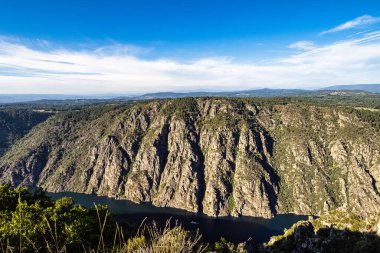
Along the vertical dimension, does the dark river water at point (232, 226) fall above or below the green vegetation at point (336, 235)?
below

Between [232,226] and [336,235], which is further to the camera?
[232,226]

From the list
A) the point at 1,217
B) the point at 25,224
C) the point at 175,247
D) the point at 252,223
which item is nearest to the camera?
the point at 175,247

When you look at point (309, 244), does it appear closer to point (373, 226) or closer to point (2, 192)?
point (373, 226)

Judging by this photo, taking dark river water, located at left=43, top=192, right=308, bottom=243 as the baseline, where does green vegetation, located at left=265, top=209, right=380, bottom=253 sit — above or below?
above

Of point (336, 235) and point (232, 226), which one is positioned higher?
point (336, 235)

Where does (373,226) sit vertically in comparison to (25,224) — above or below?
below

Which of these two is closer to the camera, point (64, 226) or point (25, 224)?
point (25, 224)

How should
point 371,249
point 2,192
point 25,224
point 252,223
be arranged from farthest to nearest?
point 252,223 < point 2,192 < point 25,224 < point 371,249

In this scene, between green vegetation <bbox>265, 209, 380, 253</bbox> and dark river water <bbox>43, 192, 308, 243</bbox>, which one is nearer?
green vegetation <bbox>265, 209, 380, 253</bbox>

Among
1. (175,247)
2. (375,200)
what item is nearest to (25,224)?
(175,247)

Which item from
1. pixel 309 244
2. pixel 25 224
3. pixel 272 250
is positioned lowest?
pixel 272 250

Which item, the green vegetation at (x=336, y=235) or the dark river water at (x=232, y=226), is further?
the dark river water at (x=232, y=226)
